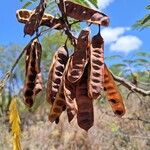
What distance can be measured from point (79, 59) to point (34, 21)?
0.22 meters

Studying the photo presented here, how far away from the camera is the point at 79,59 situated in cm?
121

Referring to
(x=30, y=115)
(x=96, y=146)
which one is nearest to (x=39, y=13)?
(x=96, y=146)

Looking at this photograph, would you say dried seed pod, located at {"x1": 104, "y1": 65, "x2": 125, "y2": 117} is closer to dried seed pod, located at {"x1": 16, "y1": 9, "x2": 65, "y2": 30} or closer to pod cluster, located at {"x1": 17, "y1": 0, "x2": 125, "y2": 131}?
pod cluster, located at {"x1": 17, "y1": 0, "x2": 125, "y2": 131}

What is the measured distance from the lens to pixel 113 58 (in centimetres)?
366

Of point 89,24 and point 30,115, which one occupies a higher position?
point 30,115

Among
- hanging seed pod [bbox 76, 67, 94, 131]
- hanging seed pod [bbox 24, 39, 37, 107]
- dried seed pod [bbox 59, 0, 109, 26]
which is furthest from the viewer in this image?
hanging seed pod [bbox 24, 39, 37, 107]

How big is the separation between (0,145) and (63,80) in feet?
35.5

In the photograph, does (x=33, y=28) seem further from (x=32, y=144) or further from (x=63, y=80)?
(x=32, y=144)

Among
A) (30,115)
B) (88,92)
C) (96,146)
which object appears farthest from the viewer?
(30,115)

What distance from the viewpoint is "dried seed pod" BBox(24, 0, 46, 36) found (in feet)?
4.47

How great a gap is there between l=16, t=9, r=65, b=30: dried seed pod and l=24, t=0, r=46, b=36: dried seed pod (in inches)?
1.1

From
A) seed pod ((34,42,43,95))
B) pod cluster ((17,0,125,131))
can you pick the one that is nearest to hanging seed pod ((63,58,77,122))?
pod cluster ((17,0,125,131))

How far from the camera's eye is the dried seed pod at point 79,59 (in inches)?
46.8

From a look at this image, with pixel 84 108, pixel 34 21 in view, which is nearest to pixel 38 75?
pixel 34 21
